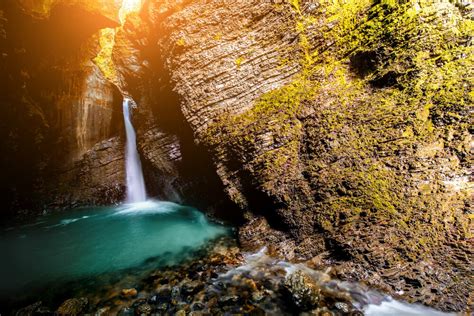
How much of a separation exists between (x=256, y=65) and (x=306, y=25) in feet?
6.43

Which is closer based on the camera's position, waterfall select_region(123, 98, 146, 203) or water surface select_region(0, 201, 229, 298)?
water surface select_region(0, 201, 229, 298)

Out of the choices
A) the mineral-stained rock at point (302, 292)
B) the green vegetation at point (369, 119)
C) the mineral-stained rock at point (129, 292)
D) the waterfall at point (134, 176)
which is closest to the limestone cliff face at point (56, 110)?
the waterfall at point (134, 176)

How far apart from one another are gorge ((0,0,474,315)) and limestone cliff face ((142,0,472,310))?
0.03 metres

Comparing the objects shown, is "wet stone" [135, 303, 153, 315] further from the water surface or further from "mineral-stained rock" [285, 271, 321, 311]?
"mineral-stained rock" [285, 271, 321, 311]

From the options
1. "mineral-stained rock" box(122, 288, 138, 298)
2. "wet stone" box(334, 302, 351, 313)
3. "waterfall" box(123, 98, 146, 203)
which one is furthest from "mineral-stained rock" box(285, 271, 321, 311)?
"waterfall" box(123, 98, 146, 203)

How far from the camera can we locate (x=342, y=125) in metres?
6.26

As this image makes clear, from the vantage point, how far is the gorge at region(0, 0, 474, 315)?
4.50 metres

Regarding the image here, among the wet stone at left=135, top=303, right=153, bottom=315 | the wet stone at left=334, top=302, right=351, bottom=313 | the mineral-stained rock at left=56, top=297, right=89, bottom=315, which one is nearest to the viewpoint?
the wet stone at left=334, top=302, right=351, bottom=313

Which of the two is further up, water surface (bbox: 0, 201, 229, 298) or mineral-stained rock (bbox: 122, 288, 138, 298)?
water surface (bbox: 0, 201, 229, 298)

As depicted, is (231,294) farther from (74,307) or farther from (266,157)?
(266,157)

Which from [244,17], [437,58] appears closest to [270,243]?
[437,58]

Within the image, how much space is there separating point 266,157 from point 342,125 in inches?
88.1

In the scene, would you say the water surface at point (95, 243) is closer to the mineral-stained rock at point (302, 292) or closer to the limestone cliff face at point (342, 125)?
the limestone cliff face at point (342, 125)

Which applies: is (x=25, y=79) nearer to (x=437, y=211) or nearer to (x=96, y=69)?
(x=96, y=69)
